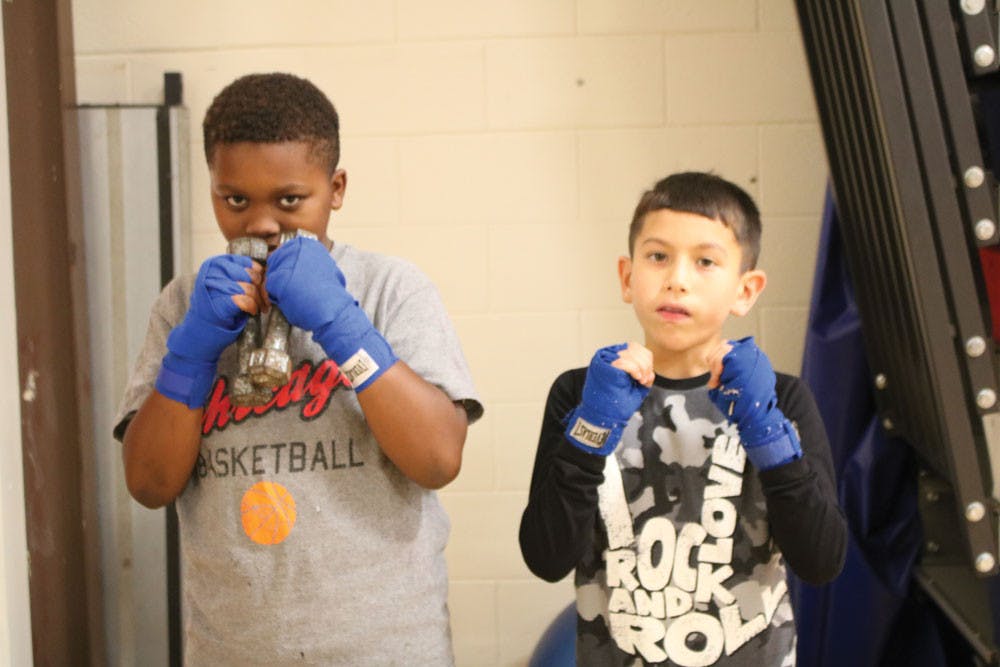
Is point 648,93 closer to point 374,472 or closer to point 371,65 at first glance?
point 371,65

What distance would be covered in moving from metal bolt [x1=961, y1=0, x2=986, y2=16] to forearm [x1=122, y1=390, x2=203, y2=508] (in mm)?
1001

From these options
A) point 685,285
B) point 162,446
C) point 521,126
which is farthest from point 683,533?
point 521,126

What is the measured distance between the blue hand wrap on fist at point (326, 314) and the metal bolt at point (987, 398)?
725 millimetres

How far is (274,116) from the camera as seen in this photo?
1.24 metres

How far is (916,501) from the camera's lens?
1.78 metres

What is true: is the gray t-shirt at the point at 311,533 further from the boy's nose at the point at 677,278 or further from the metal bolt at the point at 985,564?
the metal bolt at the point at 985,564

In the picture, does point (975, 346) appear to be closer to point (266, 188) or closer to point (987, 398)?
point (987, 398)

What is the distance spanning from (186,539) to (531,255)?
1024mm

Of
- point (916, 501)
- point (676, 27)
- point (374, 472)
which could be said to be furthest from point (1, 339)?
point (916, 501)

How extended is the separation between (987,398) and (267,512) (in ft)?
2.89

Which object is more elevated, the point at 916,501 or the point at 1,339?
the point at 1,339

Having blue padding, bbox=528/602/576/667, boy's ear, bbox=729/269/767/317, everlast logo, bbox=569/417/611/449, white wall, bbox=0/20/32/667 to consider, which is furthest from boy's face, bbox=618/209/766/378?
white wall, bbox=0/20/32/667

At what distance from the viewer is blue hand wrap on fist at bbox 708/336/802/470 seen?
3.68ft

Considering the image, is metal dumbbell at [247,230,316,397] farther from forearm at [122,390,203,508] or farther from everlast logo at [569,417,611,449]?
everlast logo at [569,417,611,449]
